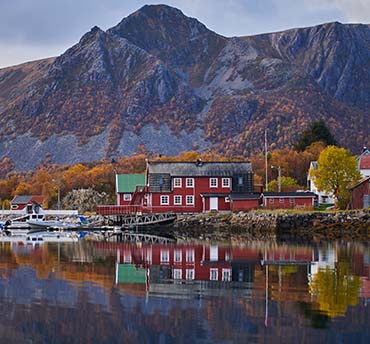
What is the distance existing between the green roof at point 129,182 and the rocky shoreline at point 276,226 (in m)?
15.9

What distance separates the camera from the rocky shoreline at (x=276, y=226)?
67.7 metres

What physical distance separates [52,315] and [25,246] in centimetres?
3308

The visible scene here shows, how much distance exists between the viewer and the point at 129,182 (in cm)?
9612

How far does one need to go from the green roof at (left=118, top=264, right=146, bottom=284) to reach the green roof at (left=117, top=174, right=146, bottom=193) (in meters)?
54.8

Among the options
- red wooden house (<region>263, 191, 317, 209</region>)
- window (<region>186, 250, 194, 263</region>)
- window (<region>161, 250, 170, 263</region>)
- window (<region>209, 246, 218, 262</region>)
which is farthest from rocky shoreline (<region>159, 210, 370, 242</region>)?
window (<region>161, 250, 170, 263</region>)

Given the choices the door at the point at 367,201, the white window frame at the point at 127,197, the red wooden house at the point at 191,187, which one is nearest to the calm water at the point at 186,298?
the door at the point at 367,201

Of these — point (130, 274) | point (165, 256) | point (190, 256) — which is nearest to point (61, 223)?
point (165, 256)

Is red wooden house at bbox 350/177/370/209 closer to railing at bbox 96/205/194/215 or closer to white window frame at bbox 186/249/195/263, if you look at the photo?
railing at bbox 96/205/194/215

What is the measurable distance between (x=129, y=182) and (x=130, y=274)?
197 feet

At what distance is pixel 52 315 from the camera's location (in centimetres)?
2530

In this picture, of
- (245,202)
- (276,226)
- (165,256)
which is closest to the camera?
(165,256)

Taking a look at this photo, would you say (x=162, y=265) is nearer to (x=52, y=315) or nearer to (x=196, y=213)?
(x=52, y=315)

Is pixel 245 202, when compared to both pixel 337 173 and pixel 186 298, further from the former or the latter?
pixel 186 298

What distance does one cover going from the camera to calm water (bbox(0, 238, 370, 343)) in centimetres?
2259
